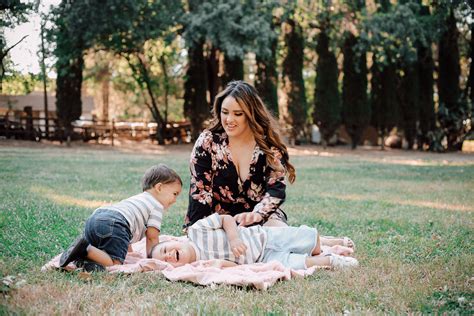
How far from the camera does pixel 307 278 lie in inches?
169

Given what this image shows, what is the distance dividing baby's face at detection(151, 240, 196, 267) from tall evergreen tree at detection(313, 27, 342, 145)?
2362 centimetres

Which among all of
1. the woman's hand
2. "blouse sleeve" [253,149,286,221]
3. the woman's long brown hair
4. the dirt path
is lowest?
the dirt path

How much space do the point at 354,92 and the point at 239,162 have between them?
77.8ft

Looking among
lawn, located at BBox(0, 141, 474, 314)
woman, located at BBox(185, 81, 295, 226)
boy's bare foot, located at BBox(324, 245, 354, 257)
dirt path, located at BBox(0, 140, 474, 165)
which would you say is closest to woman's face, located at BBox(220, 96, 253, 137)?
woman, located at BBox(185, 81, 295, 226)

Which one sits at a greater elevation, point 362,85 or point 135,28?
point 135,28

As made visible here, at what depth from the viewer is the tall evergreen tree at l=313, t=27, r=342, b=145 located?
27.8 metres

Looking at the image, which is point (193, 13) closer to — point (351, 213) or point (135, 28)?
point (135, 28)

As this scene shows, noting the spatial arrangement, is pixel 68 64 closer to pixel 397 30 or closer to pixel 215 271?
pixel 397 30

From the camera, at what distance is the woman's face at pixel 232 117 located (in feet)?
16.9

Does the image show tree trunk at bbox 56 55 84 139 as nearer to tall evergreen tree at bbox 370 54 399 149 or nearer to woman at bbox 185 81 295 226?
tall evergreen tree at bbox 370 54 399 149

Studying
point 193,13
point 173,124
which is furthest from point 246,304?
point 173,124

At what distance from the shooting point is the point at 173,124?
1260 inches

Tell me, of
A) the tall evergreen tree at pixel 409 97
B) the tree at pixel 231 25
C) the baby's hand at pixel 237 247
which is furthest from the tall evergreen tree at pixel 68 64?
the baby's hand at pixel 237 247

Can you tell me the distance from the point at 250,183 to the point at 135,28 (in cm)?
2034
